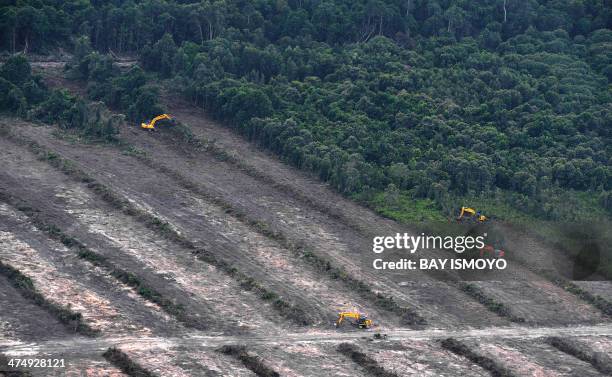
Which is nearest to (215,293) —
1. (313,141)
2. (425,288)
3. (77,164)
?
(425,288)

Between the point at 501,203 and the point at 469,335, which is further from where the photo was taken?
the point at 501,203

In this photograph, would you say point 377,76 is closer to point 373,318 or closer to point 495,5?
point 495,5

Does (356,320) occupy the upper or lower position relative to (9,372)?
upper

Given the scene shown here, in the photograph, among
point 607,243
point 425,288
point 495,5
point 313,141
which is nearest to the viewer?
point 425,288

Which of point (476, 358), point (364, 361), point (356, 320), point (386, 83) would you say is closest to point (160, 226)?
point (356, 320)

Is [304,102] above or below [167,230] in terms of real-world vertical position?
above

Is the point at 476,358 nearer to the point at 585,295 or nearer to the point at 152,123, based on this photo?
the point at 585,295

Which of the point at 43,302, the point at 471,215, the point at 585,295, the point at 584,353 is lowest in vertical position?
the point at 584,353
